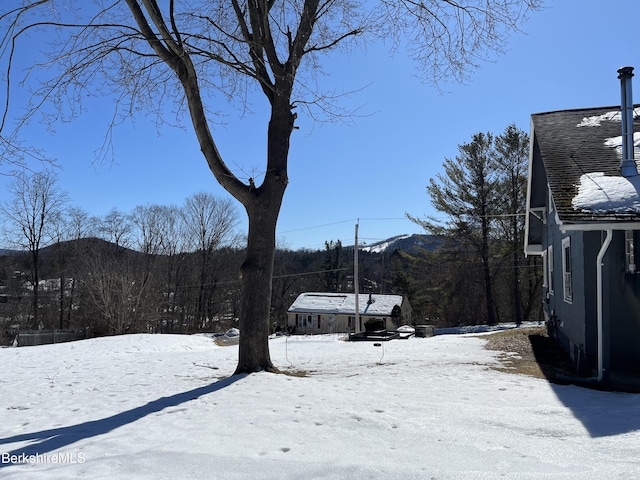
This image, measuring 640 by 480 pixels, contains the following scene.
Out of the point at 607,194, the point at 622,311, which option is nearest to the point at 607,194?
the point at 607,194

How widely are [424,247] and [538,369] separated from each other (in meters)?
31.0

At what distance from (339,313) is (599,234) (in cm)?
3386

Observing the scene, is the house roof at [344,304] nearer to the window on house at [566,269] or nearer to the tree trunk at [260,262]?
the window on house at [566,269]

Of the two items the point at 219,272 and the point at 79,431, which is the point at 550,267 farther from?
the point at 219,272

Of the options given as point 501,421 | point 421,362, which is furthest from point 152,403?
point 421,362

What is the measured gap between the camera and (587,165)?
934 centimetres

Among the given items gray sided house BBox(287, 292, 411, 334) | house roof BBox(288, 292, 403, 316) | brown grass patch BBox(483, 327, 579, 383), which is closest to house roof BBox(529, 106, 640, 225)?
brown grass patch BBox(483, 327, 579, 383)

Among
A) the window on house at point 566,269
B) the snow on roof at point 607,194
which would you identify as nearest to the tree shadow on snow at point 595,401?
the window on house at point 566,269

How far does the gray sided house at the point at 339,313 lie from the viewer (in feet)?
136

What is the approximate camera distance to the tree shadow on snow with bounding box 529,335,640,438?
4.79 m

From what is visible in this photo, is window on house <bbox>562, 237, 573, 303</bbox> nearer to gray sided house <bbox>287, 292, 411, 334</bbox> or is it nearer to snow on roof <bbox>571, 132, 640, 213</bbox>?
snow on roof <bbox>571, 132, 640, 213</bbox>

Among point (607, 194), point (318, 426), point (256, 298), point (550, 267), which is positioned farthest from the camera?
point (550, 267)

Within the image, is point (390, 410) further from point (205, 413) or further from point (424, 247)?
point (424, 247)

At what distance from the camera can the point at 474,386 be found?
680cm
